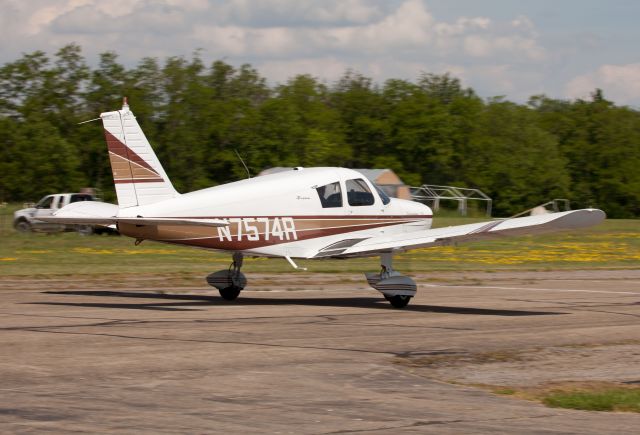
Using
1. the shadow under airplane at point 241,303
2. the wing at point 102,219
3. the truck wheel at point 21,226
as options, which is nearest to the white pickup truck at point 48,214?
the truck wheel at point 21,226

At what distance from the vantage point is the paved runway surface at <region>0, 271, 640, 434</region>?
9.96 m

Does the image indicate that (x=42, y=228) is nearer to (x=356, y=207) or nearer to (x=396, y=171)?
(x=356, y=207)

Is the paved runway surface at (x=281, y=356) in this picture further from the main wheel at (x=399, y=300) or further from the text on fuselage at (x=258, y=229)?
the text on fuselage at (x=258, y=229)

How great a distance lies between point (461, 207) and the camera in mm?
79125

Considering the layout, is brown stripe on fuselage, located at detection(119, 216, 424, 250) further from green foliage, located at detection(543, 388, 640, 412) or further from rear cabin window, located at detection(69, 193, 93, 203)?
rear cabin window, located at detection(69, 193, 93, 203)

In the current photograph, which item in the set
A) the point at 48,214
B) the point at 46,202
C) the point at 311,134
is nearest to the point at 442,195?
the point at 311,134

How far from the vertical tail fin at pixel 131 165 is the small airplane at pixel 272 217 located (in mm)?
19

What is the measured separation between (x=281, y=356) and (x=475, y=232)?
7.02m

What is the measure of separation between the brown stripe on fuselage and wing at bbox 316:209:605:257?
1.48 feet

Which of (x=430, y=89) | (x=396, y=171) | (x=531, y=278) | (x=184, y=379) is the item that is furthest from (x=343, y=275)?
(x=430, y=89)

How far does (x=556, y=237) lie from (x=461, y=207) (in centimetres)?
2613

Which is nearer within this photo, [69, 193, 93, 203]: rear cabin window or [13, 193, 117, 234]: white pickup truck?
[13, 193, 117, 234]: white pickup truck

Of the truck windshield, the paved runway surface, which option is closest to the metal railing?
the truck windshield

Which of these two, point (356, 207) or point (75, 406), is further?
point (356, 207)
